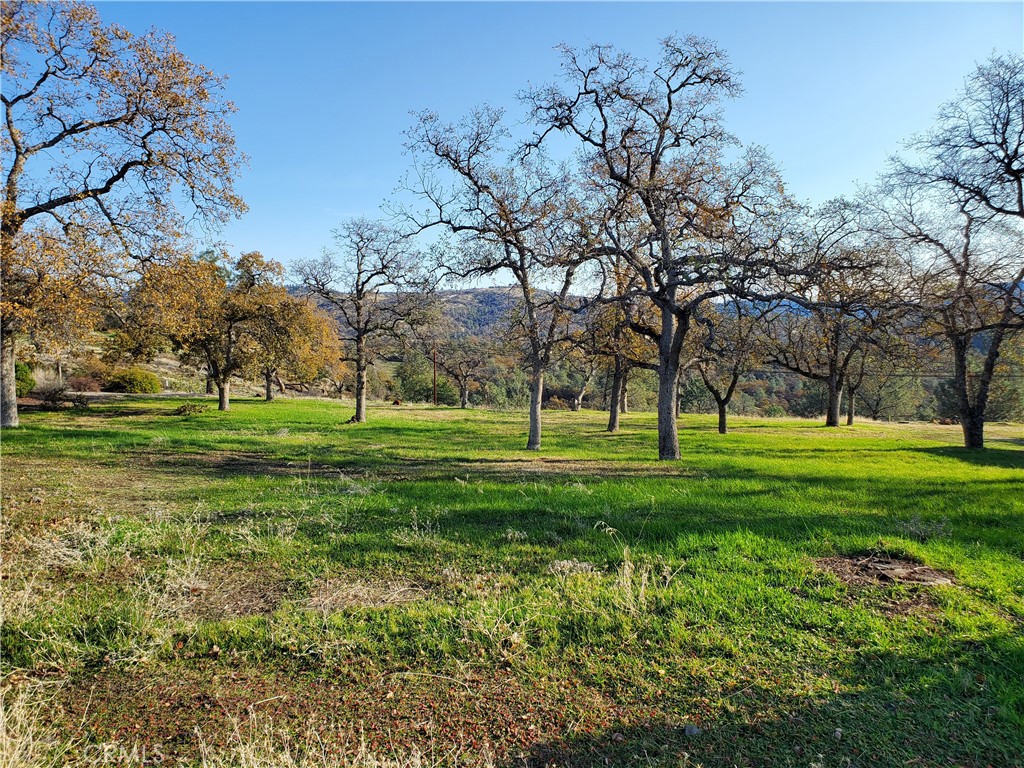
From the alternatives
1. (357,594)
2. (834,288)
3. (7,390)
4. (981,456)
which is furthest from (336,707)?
(981,456)

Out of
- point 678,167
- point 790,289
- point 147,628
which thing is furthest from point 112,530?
point 678,167

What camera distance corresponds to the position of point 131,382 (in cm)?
4253

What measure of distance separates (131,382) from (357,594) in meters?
48.7

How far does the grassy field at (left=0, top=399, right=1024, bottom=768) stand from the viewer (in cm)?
304

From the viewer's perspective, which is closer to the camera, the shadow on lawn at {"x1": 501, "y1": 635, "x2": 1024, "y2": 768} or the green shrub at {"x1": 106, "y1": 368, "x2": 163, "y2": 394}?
the shadow on lawn at {"x1": 501, "y1": 635, "x2": 1024, "y2": 768}

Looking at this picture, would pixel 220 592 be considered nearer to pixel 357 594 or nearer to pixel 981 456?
pixel 357 594

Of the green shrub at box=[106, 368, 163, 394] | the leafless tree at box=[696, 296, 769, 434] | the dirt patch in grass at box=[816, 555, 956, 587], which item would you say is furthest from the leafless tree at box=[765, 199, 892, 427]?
the green shrub at box=[106, 368, 163, 394]

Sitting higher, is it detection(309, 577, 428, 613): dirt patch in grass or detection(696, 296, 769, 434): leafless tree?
detection(696, 296, 769, 434): leafless tree

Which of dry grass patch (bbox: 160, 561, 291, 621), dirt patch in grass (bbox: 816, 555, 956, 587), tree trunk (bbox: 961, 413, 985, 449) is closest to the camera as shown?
dry grass patch (bbox: 160, 561, 291, 621)

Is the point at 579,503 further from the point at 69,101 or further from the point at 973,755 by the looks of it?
Result: the point at 69,101

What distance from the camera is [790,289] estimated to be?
13008mm

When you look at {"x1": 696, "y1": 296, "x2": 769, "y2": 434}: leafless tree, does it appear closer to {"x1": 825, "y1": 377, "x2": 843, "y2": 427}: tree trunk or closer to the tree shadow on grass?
the tree shadow on grass

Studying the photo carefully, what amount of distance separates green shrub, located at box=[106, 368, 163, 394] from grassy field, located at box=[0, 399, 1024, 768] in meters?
40.7

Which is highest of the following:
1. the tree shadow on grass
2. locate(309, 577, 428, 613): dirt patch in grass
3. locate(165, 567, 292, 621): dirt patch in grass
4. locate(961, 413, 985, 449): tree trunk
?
locate(961, 413, 985, 449): tree trunk
